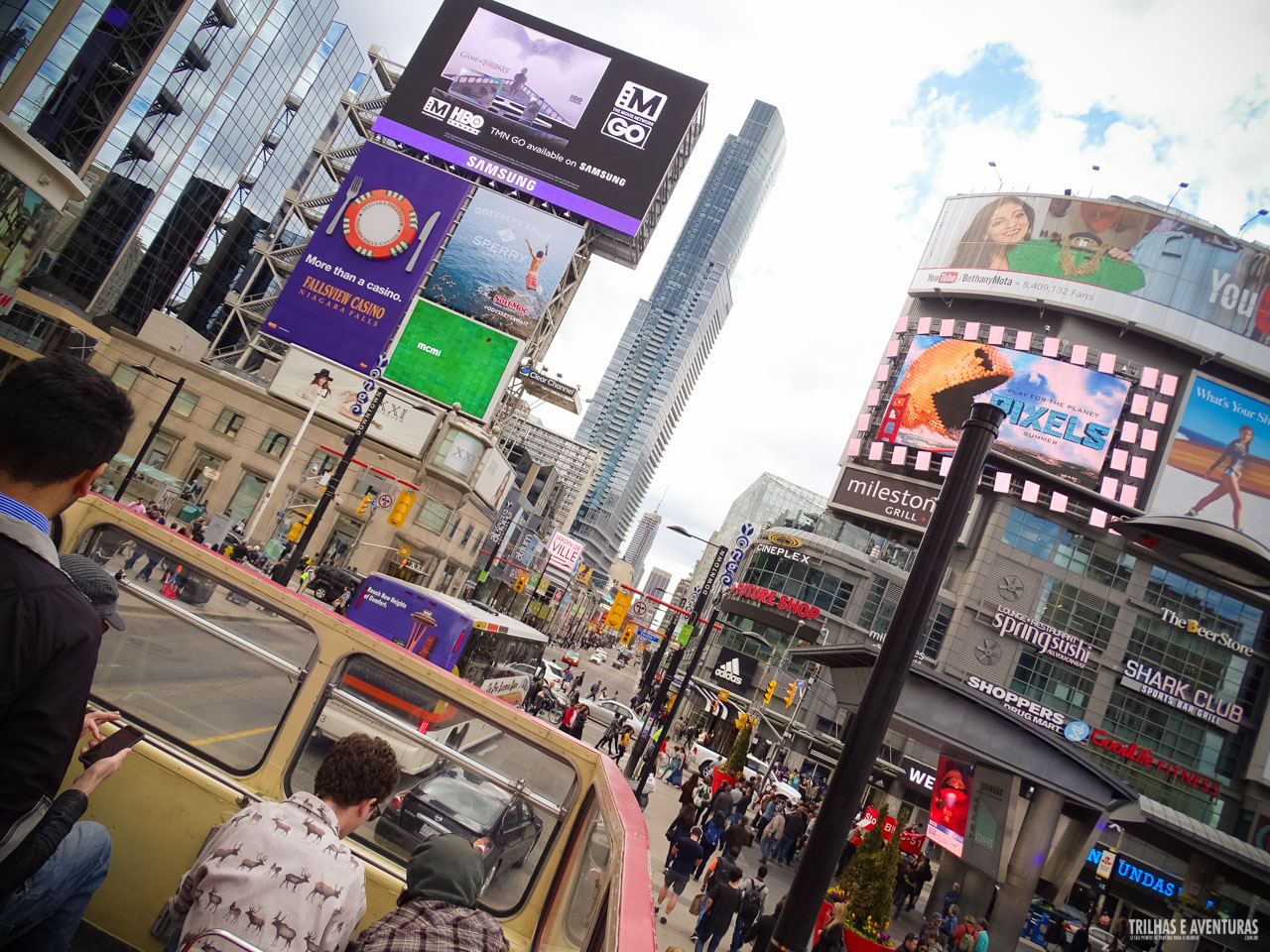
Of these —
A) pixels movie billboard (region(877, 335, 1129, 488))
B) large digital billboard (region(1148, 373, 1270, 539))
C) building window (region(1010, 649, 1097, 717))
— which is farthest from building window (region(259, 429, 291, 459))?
large digital billboard (region(1148, 373, 1270, 539))

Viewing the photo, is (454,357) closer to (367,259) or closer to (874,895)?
(367,259)

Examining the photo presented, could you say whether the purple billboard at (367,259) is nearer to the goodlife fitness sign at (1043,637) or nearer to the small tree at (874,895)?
the goodlife fitness sign at (1043,637)

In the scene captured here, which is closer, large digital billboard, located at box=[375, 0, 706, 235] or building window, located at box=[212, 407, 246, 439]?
building window, located at box=[212, 407, 246, 439]

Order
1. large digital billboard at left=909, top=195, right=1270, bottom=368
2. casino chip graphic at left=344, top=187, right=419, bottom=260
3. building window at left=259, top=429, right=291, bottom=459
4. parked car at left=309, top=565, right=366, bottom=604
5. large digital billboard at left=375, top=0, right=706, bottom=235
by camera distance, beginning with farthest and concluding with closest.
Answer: large digital billboard at left=375, top=0, right=706, bottom=235 < casino chip graphic at left=344, top=187, right=419, bottom=260 < building window at left=259, top=429, right=291, bottom=459 < large digital billboard at left=909, top=195, right=1270, bottom=368 < parked car at left=309, top=565, right=366, bottom=604

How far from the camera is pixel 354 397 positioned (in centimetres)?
4338

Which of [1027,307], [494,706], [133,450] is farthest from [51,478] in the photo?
[1027,307]

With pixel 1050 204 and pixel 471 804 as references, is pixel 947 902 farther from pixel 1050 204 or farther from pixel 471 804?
pixel 1050 204

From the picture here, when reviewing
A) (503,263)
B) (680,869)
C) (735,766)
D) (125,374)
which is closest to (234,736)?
(680,869)

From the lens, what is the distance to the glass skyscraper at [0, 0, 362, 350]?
5294 cm

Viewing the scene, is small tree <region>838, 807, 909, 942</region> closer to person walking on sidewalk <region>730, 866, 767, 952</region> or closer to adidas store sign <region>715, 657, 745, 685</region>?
person walking on sidewalk <region>730, 866, 767, 952</region>

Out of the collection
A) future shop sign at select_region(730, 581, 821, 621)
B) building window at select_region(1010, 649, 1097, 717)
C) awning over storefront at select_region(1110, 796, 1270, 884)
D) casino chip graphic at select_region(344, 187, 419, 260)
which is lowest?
awning over storefront at select_region(1110, 796, 1270, 884)

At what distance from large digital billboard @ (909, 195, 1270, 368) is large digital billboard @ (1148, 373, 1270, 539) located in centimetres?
427

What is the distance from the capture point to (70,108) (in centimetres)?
5275

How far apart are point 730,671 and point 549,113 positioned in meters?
38.8
